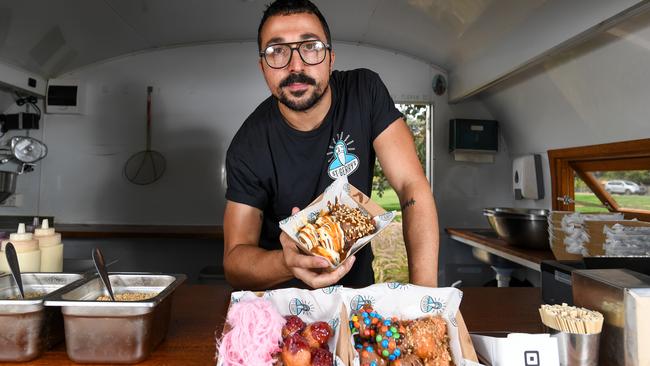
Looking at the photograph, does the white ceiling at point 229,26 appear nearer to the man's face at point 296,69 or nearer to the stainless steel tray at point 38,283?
the man's face at point 296,69

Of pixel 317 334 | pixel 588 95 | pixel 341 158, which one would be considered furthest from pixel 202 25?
pixel 317 334

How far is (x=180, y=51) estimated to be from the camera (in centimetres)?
456

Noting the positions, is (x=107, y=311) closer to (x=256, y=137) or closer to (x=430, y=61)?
(x=256, y=137)

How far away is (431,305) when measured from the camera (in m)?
1.06

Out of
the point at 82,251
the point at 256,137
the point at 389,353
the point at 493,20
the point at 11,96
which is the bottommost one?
the point at 82,251

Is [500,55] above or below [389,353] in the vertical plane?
above

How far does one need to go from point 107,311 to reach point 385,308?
0.73 m

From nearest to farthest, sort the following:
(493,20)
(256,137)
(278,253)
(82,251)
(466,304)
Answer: (278,253)
(466,304)
(256,137)
(493,20)
(82,251)

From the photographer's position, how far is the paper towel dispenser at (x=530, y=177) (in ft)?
12.0

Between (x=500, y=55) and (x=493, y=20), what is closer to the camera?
(x=493, y=20)

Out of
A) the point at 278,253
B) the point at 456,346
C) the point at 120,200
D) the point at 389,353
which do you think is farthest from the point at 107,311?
the point at 120,200

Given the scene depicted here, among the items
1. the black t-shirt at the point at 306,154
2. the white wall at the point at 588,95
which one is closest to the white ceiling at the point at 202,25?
the white wall at the point at 588,95

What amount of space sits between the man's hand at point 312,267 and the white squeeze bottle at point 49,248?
3.45ft

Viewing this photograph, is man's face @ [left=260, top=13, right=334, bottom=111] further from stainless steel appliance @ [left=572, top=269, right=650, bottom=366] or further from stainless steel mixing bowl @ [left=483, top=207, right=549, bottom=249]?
stainless steel mixing bowl @ [left=483, top=207, right=549, bottom=249]
